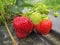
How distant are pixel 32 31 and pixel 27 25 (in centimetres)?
7

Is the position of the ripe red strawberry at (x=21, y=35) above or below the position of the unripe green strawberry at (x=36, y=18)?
below

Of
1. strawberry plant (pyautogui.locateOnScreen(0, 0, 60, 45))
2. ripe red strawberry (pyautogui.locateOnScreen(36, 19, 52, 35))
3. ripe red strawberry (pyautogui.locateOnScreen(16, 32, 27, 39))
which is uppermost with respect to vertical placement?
Answer: strawberry plant (pyautogui.locateOnScreen(0, 0, 60, 45))

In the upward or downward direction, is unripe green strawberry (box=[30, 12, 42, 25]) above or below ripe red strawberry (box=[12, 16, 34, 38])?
above

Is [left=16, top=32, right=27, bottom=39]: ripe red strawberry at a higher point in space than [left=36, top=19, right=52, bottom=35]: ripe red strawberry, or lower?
lower

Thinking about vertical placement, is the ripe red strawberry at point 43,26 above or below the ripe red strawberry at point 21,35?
above

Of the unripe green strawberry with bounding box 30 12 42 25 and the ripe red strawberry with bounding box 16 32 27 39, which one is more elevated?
the unripe green strawberry with bounding box 30 12 42 25

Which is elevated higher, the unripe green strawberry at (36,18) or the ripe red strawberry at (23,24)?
the unripe green strawberry at (36,18)

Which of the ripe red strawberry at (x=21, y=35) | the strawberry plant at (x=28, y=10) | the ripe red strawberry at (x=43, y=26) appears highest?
the strawberry plant at (x=28, y=10)

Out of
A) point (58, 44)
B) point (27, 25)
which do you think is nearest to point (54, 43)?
point (58, 44)

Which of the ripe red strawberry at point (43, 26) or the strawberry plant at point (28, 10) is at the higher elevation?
the strawberry plant at point (28, 10)

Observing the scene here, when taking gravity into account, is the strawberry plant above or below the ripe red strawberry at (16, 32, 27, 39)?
above

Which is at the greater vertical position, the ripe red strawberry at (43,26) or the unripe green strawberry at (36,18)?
the unripe green strawberry at (36,18)

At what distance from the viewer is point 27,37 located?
601mm

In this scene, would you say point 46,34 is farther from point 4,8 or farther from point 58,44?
point 4,8
